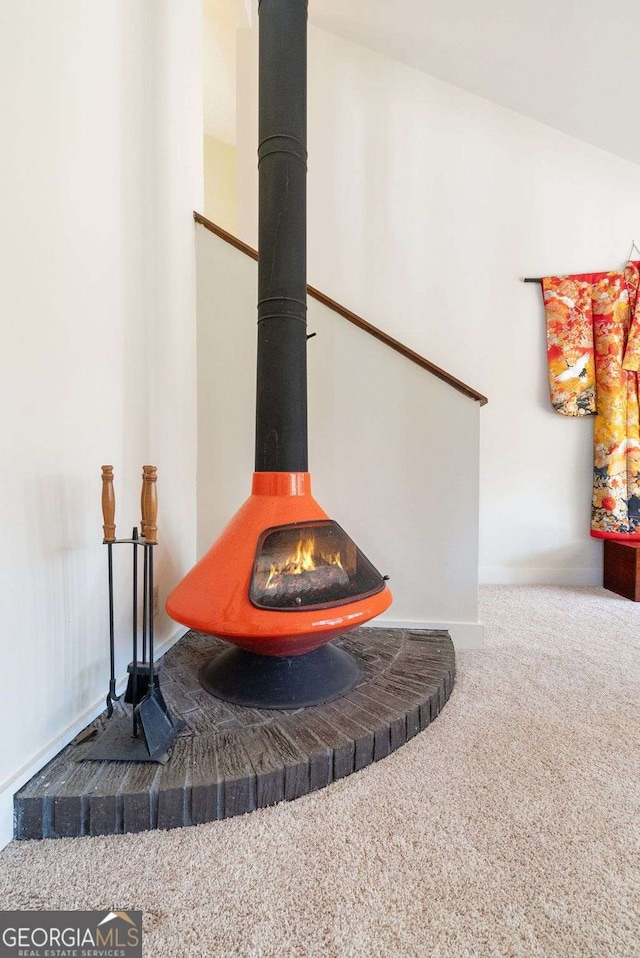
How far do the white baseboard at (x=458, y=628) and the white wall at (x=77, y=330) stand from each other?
83 centimetres

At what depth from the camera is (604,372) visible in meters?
2.70

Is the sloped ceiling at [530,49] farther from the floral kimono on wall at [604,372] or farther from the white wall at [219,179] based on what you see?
the white wall at [219,179]

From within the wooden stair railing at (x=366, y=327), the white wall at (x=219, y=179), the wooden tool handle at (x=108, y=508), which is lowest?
the wooden tool handle at (x=108, y=508)

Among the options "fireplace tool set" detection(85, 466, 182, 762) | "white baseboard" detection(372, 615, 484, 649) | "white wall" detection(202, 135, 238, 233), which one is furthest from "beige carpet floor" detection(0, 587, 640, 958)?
"white wall" detection(202, 135, 238, 233)

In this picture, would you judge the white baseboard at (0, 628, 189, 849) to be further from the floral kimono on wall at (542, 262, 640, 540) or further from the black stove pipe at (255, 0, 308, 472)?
the floral kimono on wall at (542, 262, 640, 540)

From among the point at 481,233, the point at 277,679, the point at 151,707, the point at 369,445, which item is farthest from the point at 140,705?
the point at 481,233

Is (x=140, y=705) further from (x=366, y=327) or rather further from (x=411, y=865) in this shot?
(x=366, y=327)

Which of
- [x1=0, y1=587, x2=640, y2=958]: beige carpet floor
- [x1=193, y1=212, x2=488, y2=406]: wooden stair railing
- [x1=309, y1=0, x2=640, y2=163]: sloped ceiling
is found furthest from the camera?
[x1=309, y1=0, x2=640, y2=163]: sloped ceiling

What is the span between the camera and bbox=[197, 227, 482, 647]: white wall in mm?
1704

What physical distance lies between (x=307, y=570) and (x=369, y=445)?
696mm

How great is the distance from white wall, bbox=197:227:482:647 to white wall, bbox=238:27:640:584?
1.30 metres

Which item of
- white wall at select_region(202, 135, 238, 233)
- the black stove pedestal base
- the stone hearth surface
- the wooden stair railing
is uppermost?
white wall at select_region(202, 135, 238, 233)

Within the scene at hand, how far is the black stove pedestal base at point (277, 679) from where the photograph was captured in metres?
1.17

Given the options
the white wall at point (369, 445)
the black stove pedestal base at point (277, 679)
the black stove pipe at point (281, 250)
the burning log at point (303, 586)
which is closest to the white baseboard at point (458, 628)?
the white wall at point (369, 445)
